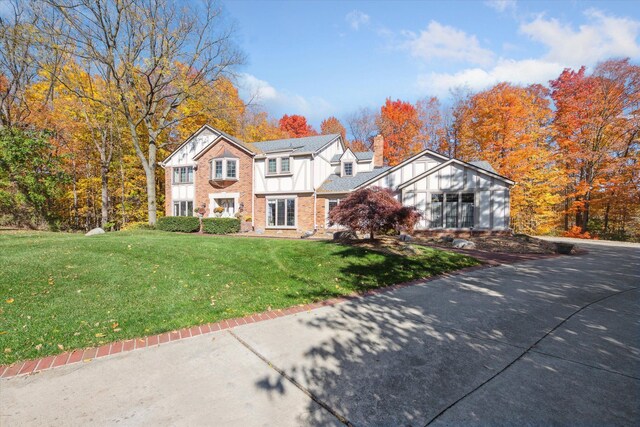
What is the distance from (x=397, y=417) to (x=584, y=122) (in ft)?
91.5

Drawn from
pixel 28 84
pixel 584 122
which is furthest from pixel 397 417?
pixel 28 84

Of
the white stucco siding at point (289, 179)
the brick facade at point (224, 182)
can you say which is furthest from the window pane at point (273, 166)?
the brick facade at point (224, 182)

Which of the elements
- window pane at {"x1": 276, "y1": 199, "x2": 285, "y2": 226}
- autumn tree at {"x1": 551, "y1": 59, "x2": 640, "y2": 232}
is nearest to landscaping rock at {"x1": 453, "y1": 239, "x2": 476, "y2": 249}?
window pane at {"x1": 276, "y1": 199, "x2": 285, "y2": 226}

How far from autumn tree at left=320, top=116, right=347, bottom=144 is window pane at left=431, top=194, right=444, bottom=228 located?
24882 mm

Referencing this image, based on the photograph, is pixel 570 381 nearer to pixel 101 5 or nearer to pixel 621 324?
pixel 621 324

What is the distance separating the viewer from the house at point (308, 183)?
16.3m

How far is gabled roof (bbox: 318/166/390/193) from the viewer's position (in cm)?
1900

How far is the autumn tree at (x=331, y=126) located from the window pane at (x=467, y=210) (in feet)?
83.8

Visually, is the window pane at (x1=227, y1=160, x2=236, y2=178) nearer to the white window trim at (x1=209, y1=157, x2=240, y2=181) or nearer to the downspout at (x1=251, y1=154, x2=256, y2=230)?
the white window trim at (x1=209, y1=157, x2=240, y2=181)

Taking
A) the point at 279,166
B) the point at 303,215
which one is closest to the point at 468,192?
the point at 303,215

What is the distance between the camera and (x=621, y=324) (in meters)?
4.44

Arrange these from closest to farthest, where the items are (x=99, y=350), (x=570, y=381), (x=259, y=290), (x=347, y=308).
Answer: (x=570, y=381)
(x=99, y=350)
(x=347, y=308)
(x=259, y=290)

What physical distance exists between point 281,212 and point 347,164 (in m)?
6.21

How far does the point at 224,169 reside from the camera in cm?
2061
